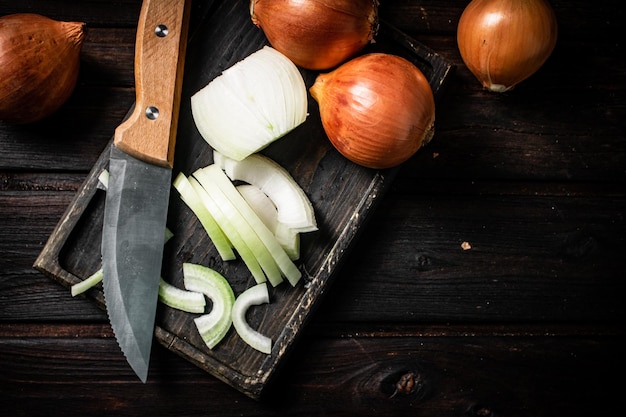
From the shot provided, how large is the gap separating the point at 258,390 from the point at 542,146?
0.84 meters

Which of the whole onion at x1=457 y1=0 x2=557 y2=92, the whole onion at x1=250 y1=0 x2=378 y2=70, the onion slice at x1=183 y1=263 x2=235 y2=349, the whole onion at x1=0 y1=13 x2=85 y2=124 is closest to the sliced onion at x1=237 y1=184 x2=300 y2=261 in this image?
the onion slice at x1=183 y1=263 x2=235 y2=349

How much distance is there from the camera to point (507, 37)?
116 centimetres

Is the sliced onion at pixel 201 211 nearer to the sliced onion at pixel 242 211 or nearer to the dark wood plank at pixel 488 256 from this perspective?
the sliced onion at pixel 242 211

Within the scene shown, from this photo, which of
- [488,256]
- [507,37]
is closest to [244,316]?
[488,256]

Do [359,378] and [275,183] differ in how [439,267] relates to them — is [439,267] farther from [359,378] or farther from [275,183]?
[275,183]

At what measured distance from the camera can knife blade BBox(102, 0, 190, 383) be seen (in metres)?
1.15

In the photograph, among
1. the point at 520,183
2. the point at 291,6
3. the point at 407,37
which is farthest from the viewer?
the point at 520,183

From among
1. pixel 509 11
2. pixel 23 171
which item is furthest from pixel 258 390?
pixel 509 11

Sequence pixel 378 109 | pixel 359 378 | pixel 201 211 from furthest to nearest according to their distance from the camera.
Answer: pixel 359 378 < pixel 201 211 < pixel 378 109

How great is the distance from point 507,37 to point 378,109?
318mm

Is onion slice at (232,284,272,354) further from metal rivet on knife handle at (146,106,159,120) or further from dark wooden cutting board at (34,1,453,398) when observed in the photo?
metal rivet on knife handle at (146,106,159,120)

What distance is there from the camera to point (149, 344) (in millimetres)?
1168

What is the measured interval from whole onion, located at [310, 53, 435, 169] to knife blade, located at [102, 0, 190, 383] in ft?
1.08

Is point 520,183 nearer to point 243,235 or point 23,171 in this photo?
point 243,235
